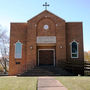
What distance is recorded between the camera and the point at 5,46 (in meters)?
37.7

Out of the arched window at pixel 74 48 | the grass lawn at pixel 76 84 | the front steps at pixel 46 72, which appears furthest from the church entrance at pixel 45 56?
the grass lawn at pixel 76 84

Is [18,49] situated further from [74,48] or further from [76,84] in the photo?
[76,84]

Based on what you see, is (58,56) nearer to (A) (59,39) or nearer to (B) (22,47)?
(A) (59,39)

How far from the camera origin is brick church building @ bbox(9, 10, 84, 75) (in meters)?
19.5

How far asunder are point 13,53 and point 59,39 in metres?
6.88

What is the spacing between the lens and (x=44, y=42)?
64.1 feet

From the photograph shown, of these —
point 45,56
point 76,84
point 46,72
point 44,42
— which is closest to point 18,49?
point 44,42

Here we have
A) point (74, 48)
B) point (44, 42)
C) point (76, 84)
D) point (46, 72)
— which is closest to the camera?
point (76, 84)

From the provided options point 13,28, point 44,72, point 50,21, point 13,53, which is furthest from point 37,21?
point 44,72

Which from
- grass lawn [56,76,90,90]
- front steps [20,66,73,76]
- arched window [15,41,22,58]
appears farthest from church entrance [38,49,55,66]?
grass lawn [56,76,90,90]

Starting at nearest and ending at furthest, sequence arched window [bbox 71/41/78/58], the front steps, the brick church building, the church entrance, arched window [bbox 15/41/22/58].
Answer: the front steps → the brick church building → arched window [bbox 71/41/78/58] → arched window [bbox 15/41/22/58] → the church entrance

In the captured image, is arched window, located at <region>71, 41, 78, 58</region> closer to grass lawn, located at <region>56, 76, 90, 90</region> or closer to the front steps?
the front steps

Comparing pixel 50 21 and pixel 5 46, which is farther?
pixel 5 46

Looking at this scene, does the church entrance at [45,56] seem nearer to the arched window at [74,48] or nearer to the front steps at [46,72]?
the arched window at [74,48]
